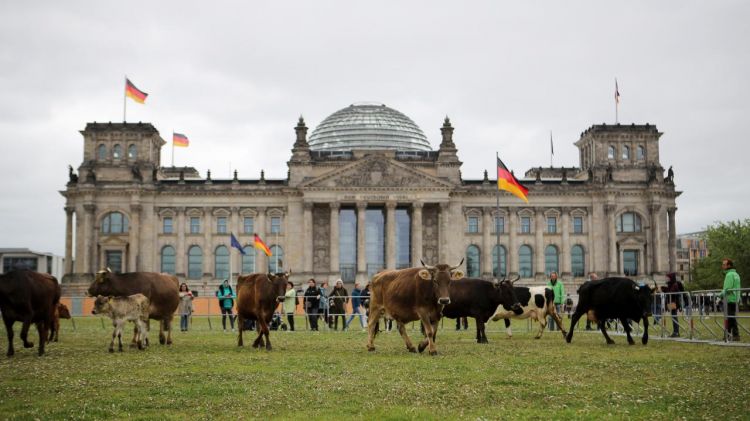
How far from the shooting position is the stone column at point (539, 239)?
95.6 m

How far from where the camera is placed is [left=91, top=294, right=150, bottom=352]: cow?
24.1 m

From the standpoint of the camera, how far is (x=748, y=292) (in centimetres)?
2638

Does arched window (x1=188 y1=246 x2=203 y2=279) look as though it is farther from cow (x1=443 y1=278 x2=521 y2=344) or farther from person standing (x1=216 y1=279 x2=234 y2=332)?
cow (x1=443 y1=278 x2=521 y2=344)

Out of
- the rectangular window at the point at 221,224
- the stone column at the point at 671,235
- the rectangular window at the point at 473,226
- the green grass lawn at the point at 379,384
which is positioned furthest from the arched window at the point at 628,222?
the green grass lawn at the point at 379,384

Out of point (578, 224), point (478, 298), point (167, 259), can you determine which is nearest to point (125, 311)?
point (478, 298)

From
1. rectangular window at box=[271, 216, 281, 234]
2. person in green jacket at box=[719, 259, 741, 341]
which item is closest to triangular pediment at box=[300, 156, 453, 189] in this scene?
rectangular window at box=[271, 216, 281, 234]

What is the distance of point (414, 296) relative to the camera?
23344 mm

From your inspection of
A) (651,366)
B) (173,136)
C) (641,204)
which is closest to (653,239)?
(641,204)

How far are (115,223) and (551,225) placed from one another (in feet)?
160

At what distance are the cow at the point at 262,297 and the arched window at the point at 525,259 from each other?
7259cm

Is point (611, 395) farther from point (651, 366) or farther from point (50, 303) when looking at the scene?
point (50, 303)

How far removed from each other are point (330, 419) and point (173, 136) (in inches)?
3354

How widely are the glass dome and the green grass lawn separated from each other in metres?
83.6

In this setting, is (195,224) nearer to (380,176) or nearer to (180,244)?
(180,244)
